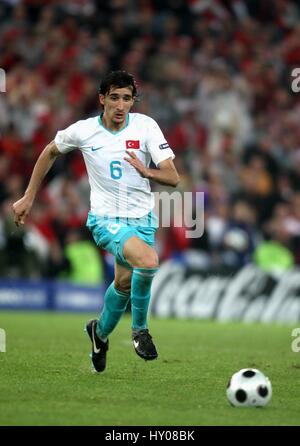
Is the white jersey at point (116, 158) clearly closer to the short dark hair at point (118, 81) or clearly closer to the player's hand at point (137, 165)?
the short dark hair at point (118, 81)

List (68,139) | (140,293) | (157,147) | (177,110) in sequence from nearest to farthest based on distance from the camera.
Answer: (140,293) < (157,147) < (68,139) < (177,110)

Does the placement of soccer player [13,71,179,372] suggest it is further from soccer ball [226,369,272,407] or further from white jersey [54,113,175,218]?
soccer ball [226,369,272,407]

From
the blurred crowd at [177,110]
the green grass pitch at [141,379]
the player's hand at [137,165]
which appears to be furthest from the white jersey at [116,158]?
the blurred crowd at [177,110]

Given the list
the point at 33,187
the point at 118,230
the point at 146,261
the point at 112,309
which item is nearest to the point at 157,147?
the point at 118,230

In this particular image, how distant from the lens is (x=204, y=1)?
2152 cm

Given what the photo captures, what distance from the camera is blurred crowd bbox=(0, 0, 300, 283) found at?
17.1 metres

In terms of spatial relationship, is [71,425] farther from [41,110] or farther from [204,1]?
[204,1]

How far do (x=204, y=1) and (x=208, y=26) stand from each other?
0.77 metres

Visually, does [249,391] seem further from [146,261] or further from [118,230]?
[118,230]

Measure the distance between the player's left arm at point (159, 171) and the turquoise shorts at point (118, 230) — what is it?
530mm

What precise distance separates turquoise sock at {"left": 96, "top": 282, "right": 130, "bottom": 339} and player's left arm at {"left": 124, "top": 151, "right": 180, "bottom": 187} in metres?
1.04

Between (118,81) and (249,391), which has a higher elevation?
(118,81)

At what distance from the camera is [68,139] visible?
8539 mm

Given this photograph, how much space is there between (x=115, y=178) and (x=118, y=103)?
593 millimetres
